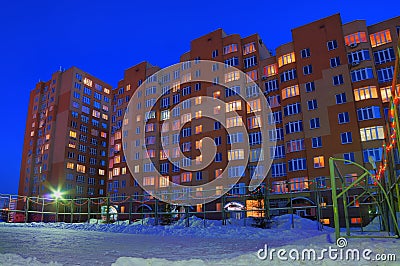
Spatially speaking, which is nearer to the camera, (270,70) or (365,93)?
(365,93)

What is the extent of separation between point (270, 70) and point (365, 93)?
1533 cm

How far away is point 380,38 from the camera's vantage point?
42.8 m

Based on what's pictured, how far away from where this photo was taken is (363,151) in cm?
3912

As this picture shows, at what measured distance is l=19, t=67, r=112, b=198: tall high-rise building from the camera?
254 ft

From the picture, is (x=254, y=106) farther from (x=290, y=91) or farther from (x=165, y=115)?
(x=165, y=115)

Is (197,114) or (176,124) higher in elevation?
(197,114)

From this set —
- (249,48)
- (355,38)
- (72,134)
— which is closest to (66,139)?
(72,134)

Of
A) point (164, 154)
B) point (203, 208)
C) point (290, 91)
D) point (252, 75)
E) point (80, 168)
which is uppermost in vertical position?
point (252, 75)

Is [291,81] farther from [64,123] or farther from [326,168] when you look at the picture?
[64,123]

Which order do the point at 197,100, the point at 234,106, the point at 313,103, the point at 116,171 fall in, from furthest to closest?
the point at 116,171 → the point at 197,100 → the point at 234,106 → the point at 313,103

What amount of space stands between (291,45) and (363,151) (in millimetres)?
19358

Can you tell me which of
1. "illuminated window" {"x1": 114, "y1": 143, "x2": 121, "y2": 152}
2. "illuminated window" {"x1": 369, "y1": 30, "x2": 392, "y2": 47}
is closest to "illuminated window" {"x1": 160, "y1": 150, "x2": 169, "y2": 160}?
Answer: "illuminated window" {"x1": 114, "y1": 143, "x2": 121, "y2": 152}

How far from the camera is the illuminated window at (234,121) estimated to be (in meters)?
50.8

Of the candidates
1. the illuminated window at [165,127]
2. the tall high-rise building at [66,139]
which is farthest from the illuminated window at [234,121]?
the tall high-rise building at [66,139]
